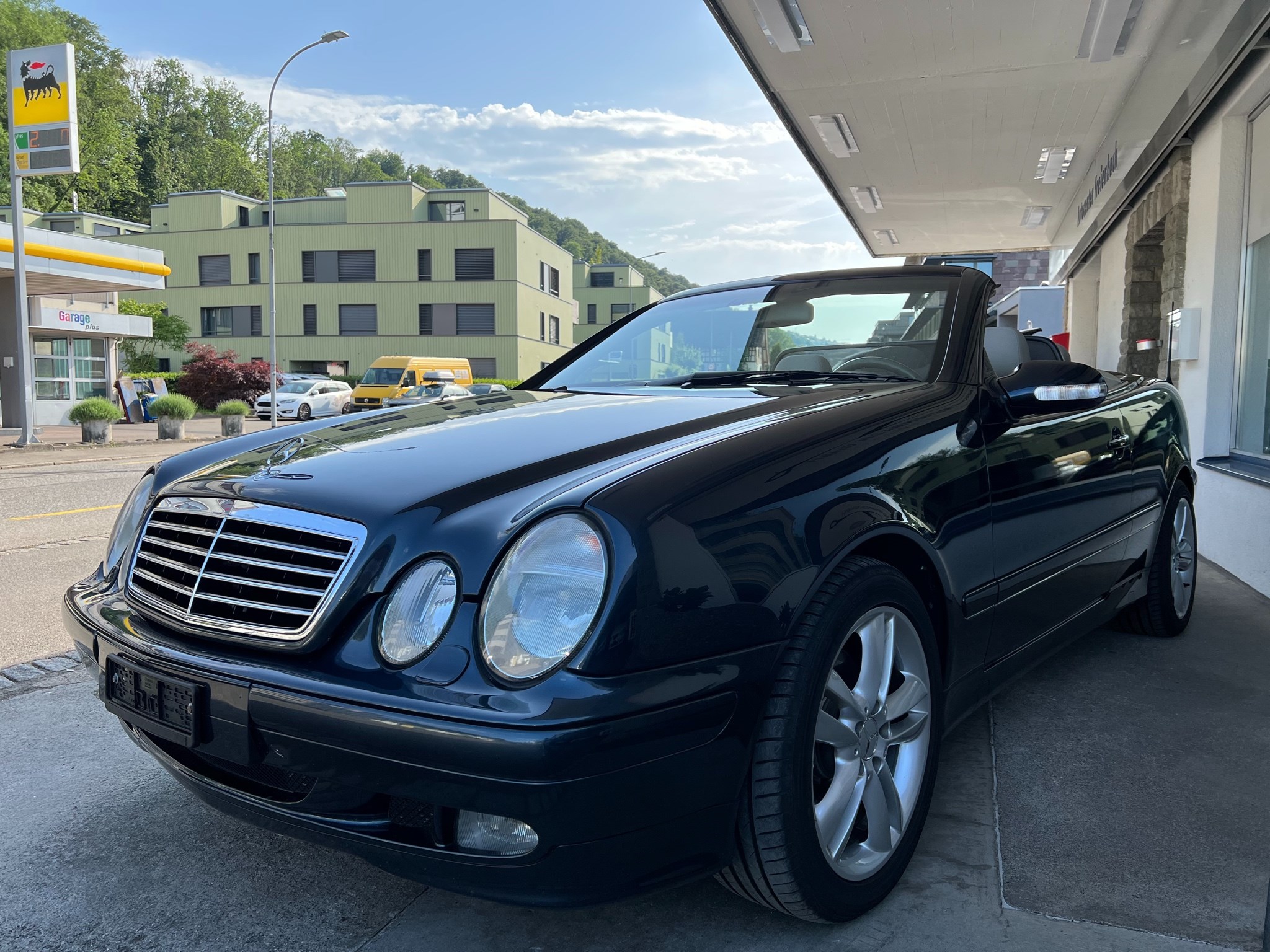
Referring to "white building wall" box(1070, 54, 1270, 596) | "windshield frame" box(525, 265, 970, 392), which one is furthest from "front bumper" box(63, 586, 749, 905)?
"white building wall" box(1070, 54, 1270, 596)

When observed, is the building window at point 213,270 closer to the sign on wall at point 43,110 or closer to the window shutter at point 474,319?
the window shutter at point 474,319

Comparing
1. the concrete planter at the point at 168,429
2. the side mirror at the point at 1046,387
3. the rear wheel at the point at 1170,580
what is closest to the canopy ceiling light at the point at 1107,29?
the rear wheel at the point at 1170,580

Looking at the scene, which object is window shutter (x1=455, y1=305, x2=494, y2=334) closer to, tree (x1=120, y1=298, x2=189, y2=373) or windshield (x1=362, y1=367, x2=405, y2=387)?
tree (x1=120, y1=298, x2=189, y2=373)

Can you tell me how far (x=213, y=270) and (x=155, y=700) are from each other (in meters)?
52.3

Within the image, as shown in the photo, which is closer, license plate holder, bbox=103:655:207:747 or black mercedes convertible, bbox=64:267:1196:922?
black mercedes convertible, bbox=64:267:1196:922

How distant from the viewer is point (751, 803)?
1.76 metres

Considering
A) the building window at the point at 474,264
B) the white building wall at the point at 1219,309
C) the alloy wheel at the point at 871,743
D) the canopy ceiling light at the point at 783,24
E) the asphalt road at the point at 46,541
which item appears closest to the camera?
the alloy wheel at the point at 871,743

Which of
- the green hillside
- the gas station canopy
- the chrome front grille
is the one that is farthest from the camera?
the green hillside

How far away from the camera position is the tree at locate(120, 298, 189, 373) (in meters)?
47.8

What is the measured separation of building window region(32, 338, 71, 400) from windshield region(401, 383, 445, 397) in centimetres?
889

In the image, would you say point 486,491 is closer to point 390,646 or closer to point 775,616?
point 390,646

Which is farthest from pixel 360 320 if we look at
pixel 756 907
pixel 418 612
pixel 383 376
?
pixel 418 612

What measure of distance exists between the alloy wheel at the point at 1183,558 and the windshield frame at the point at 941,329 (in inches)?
67.6

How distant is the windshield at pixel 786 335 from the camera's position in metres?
3.04
